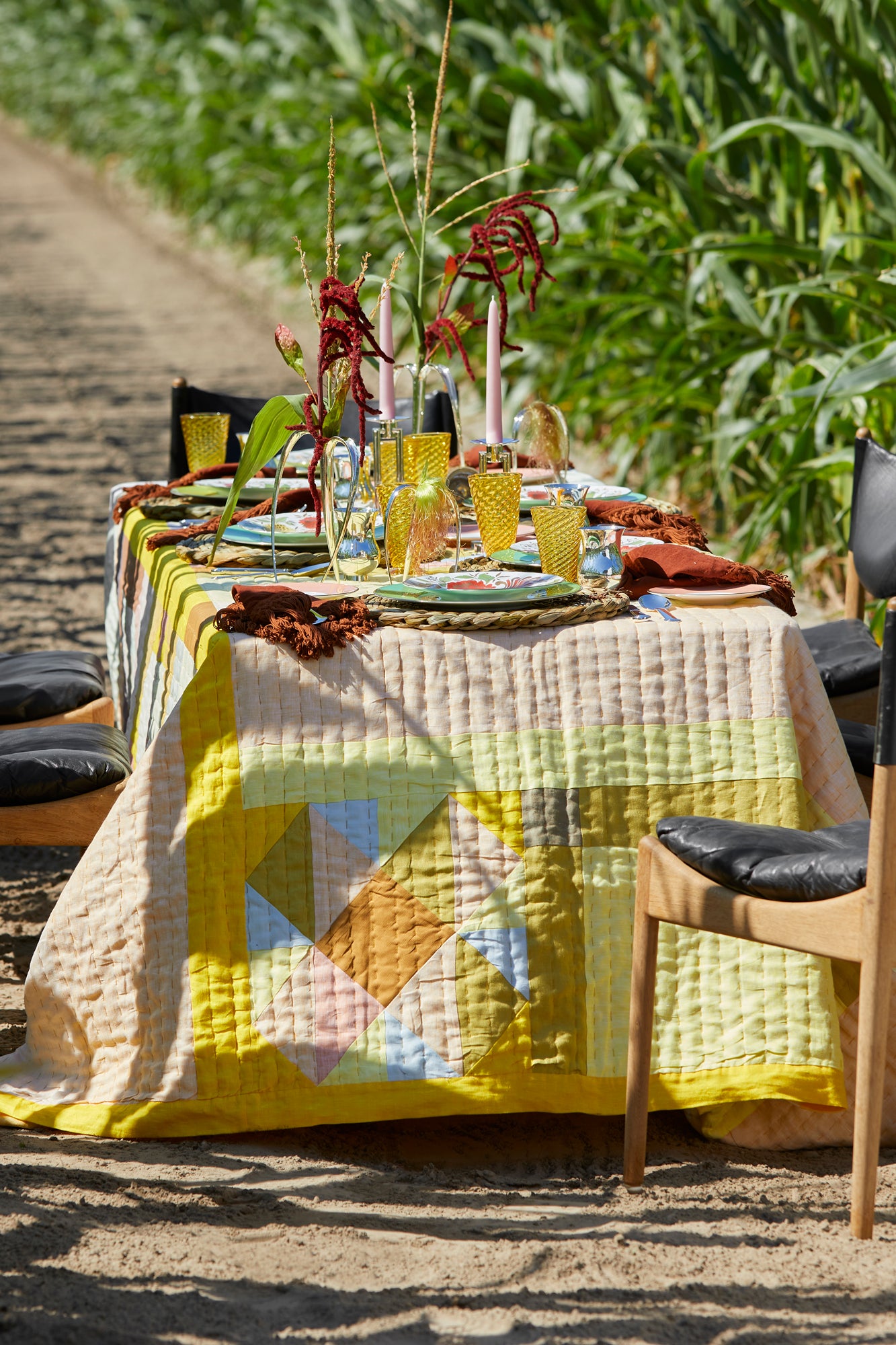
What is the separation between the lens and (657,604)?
2131 millimetres

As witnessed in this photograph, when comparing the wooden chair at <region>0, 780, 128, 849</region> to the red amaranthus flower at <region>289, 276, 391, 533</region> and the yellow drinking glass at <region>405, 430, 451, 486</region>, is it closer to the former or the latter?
the red amaranthus flower at <region>289, 276, 391, 533</region>

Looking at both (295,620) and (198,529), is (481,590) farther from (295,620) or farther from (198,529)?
(198,529)

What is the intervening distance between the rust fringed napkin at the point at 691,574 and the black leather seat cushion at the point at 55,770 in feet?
2.64

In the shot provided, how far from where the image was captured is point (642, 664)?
6.62 feet

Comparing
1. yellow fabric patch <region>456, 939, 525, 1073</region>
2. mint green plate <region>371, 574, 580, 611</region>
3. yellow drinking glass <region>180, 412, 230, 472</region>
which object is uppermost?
yellow drinking glass <region>180, 412, 230, 472</region>

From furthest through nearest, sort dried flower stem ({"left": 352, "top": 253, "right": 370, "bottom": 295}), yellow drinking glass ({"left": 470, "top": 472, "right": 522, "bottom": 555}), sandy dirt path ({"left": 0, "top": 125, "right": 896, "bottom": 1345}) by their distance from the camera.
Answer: yellow drinking glass ({"left": 470, "top": 472, "right": 522, "bottom": 555})
dried flower stem ({"left": 352, "top": 253, "right": 370, "bottom": 295})
sandy dirt path ({"left": 0, "top": 125, "right": 896, "bottom": 1345})

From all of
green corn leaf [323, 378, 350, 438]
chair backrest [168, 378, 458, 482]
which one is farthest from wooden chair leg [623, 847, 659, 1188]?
chair backrest [168, 378, 458, 482]

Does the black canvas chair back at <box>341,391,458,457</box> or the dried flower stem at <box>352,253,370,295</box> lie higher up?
the black canvas chair back at <box>341,391,458,457</box>

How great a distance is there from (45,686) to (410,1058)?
1058 mm

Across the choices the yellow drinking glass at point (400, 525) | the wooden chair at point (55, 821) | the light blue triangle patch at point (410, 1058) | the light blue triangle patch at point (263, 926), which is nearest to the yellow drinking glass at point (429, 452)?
the yellow drinking glass at point (400, 525)

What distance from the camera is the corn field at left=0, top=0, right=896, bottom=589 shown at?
4059 millimetres

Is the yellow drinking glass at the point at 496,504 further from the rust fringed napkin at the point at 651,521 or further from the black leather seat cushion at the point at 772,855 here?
the black leather seat cushion at the point at 772,855

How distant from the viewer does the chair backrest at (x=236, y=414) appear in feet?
11.7

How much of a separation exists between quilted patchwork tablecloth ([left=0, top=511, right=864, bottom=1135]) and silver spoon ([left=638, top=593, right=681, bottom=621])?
0.14 ft
